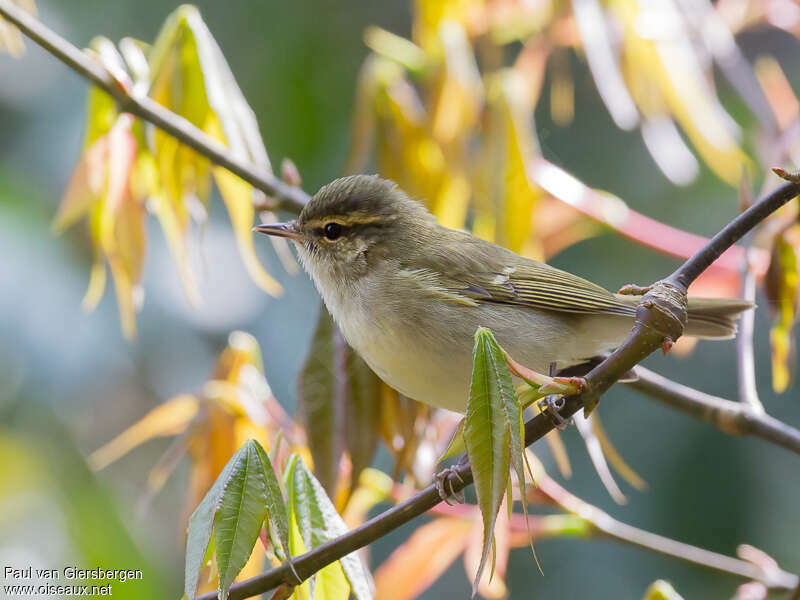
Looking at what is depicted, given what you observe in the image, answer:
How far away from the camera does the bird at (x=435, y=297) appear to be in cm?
200

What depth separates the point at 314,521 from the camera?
53.9 inches

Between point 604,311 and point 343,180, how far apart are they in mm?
721

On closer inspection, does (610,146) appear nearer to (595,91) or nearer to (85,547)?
(595,91)

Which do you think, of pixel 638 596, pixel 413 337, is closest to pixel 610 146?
pixel 638 596

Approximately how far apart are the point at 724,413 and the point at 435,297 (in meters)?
0.68

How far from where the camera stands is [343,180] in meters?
2.31

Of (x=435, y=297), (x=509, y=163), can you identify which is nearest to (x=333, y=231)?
(x=435, y=297)

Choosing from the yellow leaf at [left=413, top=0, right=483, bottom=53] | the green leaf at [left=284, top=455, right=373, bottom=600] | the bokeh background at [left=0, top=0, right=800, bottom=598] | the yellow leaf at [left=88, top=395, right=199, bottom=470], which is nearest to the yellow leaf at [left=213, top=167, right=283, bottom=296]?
the yellow leaf at [left=88, top=395, right=199, bottom=470]

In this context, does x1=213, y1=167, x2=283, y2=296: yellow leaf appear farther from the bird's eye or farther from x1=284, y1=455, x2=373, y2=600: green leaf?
x1=284, y1=455, x2=373, y2=600: green leaf

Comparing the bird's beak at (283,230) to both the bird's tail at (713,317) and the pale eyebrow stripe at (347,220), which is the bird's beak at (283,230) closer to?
the pale eyebrow stripe at (347,220)

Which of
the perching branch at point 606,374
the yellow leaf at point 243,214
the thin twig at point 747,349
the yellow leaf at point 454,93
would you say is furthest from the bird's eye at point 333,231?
the perching branch at point 606,374

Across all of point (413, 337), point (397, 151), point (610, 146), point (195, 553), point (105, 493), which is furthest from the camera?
point (610, 146)

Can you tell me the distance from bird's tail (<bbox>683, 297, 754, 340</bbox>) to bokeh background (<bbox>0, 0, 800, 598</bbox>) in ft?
3.78

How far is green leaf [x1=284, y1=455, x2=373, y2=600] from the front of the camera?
1.35 meters
